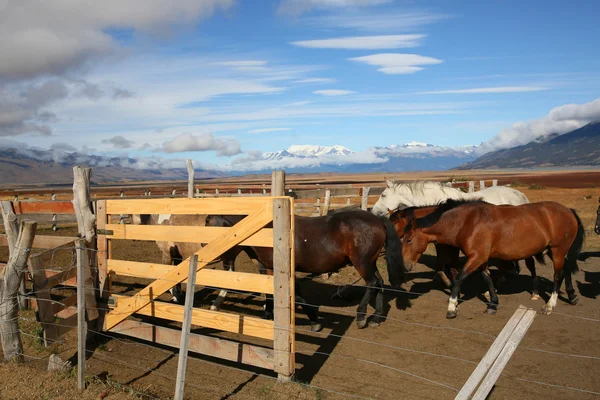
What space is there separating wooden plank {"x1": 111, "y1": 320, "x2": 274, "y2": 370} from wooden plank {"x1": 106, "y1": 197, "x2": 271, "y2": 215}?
53.8 inches

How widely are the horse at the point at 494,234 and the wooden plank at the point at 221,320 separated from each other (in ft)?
11.9

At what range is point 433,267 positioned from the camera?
36.7 ft

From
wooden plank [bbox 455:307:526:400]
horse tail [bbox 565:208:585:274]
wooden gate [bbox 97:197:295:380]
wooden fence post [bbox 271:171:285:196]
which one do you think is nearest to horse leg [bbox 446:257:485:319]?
horse tail [bbox 565:208:585:274]

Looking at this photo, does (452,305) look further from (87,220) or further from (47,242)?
(47,242)

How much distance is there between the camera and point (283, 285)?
4316 mm

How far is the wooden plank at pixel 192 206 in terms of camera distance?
4453 millimetres

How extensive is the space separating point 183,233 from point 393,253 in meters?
3.23

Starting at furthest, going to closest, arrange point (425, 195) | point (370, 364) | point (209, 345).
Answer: point (425, 195) < point (370, 364) < point (209, 345)

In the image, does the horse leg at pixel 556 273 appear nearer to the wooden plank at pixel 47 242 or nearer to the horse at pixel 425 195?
the horse at pixel 425 195

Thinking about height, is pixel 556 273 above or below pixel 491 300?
above

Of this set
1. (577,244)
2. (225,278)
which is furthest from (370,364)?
(577,244)

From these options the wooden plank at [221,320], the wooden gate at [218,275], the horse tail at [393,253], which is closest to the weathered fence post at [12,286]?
the wooden gate at [218,275]

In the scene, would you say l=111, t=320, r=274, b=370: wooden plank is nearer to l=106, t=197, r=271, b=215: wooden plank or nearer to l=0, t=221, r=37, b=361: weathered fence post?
l=0, t=221, r=37, b=361: weathered fence post

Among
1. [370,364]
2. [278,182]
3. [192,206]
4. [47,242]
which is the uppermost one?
[278,182]
